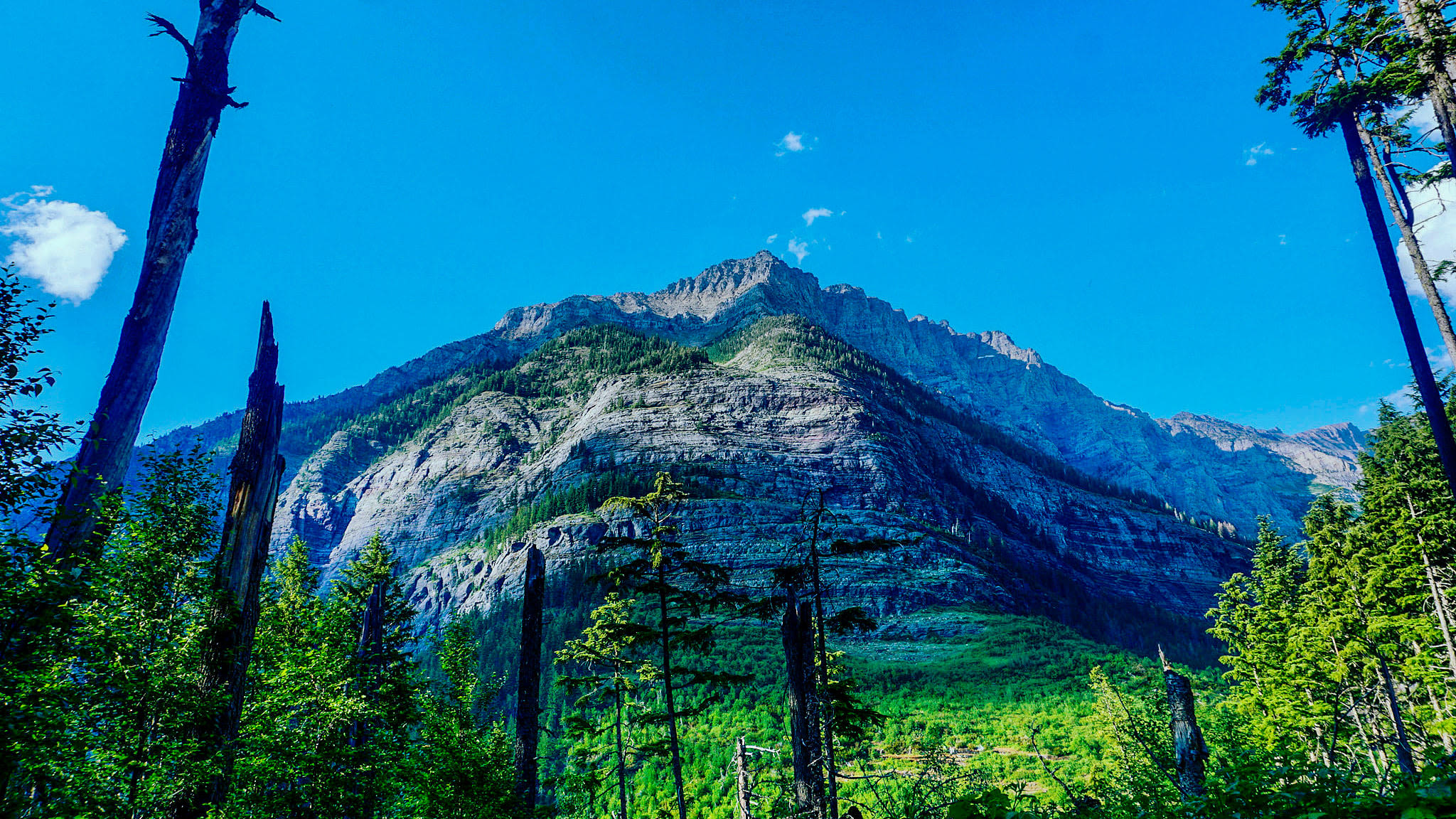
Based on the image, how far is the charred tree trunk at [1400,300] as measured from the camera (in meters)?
11.9

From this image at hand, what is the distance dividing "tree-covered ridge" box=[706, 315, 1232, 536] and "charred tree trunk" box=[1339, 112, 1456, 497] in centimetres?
12314

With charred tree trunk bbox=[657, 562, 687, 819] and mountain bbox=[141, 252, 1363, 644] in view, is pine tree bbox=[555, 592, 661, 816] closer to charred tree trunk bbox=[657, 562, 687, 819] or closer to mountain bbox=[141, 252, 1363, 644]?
charred tree trunk bbox=[657, 562, 687, 819]

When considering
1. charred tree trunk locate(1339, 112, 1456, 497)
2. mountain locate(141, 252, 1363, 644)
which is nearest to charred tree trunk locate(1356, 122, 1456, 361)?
charred tree trunk locate(1339, 112, 1456, 497)

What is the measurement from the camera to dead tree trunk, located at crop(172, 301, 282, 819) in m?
9.39

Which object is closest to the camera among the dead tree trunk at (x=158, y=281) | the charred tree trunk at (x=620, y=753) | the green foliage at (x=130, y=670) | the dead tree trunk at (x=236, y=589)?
the green foliage at (x=130, y=670)

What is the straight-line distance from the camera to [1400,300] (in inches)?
536

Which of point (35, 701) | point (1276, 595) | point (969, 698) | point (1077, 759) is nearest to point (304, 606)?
point (35, 701)

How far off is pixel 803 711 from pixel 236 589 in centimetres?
908

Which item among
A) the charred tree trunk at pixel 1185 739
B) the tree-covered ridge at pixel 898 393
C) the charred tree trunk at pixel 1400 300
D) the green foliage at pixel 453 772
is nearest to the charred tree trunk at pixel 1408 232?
the charred tree trunk at pixel 1400 300

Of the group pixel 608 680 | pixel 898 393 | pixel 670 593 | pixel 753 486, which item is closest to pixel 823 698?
pixel 670 593

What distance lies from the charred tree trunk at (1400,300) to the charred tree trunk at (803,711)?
13.0 meters

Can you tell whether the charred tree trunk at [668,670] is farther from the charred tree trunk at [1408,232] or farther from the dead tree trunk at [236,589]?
the charred tree trunk at [1408,232]

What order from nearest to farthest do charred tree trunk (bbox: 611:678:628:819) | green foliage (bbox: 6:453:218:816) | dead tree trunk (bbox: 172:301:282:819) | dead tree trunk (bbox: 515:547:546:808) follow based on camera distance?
green foliage (bbox: 6:453:218:816), dead tree trunk (bbox: 172:301:282:819), charred tree trunk (bbox: 611:678:628:819), dead tree trunk (bbox: 515:547:546:808)

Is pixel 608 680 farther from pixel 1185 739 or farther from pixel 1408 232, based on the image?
pixel 1408 232
